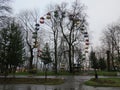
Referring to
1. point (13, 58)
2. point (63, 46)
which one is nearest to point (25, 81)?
point (13, 58)

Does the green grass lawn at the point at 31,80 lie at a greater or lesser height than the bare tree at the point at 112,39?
lesser

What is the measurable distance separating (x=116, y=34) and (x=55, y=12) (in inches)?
1031

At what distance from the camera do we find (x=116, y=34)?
71.6m

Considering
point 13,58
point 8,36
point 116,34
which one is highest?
point 116,34

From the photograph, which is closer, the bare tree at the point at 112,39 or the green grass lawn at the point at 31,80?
the green grass lawn at the point at 31,80

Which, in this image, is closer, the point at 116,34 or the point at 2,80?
the point at 2,80

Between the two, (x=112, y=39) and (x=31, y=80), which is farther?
(x=112, y=39)

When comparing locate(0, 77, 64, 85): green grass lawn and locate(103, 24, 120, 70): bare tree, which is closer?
locate(0, 77, 64, 85): green grass lawn

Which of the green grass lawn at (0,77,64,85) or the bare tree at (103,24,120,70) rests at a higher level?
the bare tree at (103,24,120,70)

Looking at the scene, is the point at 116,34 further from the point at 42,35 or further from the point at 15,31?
the point at 15,31

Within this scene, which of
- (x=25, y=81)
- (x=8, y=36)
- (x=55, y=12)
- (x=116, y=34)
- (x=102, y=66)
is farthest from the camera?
(x=102, y=66)

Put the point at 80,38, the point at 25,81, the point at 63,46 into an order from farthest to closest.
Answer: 1. the point at 63,46
2. the point at 80,38
3. the point at 25,81

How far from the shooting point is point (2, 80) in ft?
119

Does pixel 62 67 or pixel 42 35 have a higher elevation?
pixel 42 35
